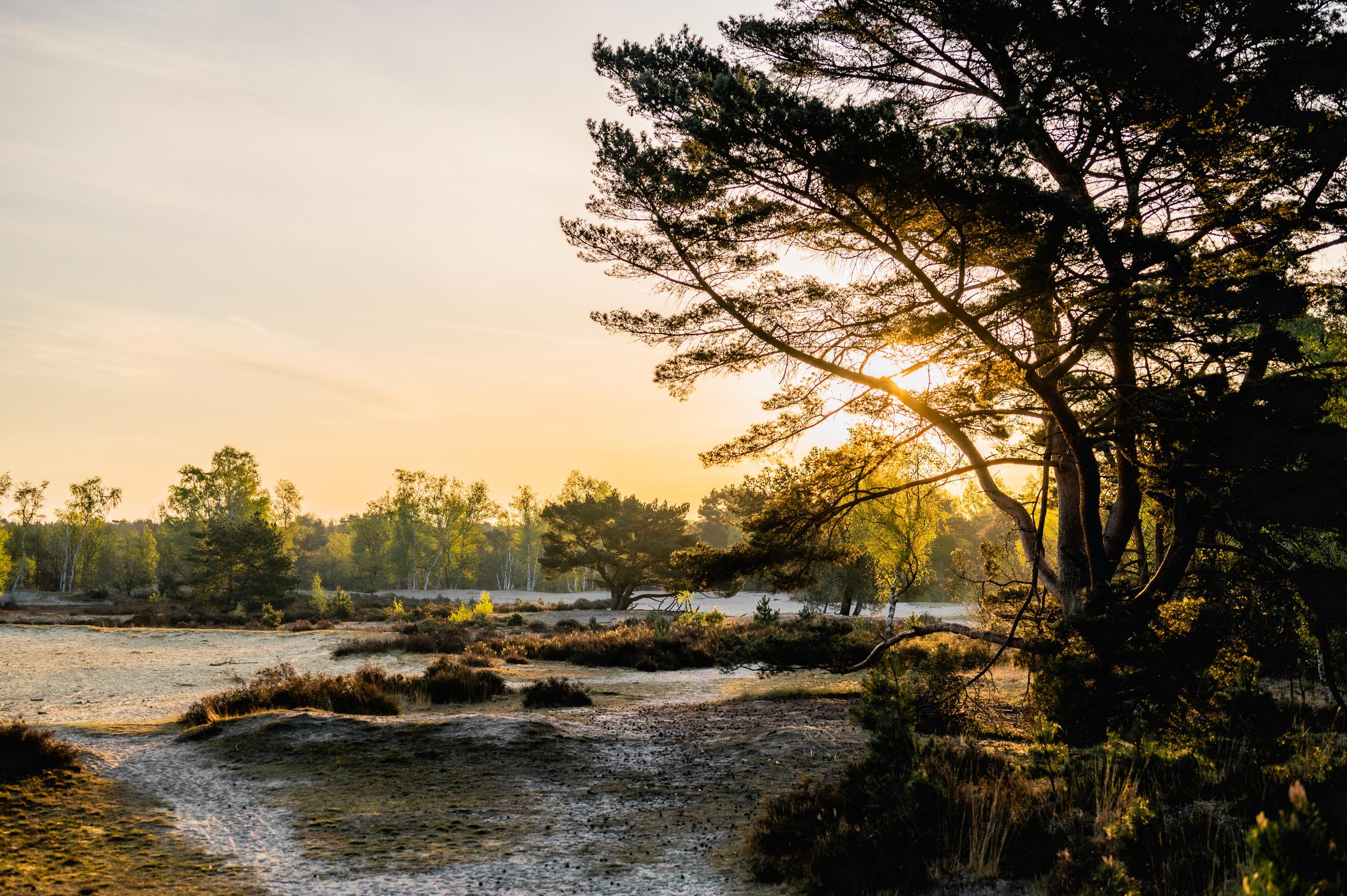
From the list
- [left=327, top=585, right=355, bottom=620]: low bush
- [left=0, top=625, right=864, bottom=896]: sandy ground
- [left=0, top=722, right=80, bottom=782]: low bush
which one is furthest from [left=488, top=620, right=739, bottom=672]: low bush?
[left=327, top=585, right=355, bottom=620]: low bush

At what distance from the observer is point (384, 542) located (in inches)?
3565

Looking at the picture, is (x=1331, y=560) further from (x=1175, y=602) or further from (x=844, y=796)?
(x=844, y=796)

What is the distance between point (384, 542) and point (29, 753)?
292ft

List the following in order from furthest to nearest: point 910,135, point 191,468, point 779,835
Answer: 1. point 191,468
2. point 910,135
3. point 779,835

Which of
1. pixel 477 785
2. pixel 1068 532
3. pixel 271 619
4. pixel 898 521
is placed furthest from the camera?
pixel 271 619

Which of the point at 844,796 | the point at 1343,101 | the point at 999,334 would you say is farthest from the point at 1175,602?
the point at 1343,101

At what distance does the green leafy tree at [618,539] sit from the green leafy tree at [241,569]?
14395mm

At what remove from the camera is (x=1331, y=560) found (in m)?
15.7

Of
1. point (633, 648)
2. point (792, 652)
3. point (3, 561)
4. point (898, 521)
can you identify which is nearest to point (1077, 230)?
point (792, 652)

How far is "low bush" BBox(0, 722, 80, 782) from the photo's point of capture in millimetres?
6719

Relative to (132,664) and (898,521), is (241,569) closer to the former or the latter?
(132,664)

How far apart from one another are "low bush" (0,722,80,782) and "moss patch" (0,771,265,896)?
0.55 ft

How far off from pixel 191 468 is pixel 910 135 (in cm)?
6584

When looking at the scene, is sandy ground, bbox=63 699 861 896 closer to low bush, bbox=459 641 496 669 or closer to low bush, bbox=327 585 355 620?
low bush, bbox=459 641 496 669
